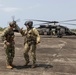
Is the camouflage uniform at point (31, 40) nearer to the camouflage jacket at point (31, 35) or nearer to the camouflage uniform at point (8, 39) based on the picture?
the camouflage jacket at point (31, 35)

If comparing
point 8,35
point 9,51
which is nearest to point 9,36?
point 8,35

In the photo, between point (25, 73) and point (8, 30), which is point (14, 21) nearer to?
point (8, 30)

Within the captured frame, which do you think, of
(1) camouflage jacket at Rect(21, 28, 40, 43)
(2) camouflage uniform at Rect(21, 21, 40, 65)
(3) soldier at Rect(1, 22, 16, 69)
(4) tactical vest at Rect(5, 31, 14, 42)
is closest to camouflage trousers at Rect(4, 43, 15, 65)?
(3) soldier at Rect(1, 22, 16, 69)

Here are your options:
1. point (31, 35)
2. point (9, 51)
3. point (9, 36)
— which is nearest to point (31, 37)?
point (31, 35)

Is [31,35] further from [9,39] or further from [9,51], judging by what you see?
[9,51]

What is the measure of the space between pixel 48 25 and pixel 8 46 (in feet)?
101

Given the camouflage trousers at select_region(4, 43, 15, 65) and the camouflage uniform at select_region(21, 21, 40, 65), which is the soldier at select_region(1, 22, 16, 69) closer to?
the camouflage trousers at select_region(4, 43, 15, 65)

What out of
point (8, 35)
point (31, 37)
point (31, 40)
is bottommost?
point (31, 40)

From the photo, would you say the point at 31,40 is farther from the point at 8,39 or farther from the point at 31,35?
the point at 8,39

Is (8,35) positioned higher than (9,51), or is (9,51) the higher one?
(8,35)

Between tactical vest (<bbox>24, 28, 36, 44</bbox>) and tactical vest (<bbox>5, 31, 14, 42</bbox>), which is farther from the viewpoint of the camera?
tactical vest (<bbox>24, 28, 36, 44</bbox>)

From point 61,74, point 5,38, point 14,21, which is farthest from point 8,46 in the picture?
point 61,74

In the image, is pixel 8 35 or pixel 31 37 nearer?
pixel 8 35

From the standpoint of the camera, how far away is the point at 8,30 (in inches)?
431
